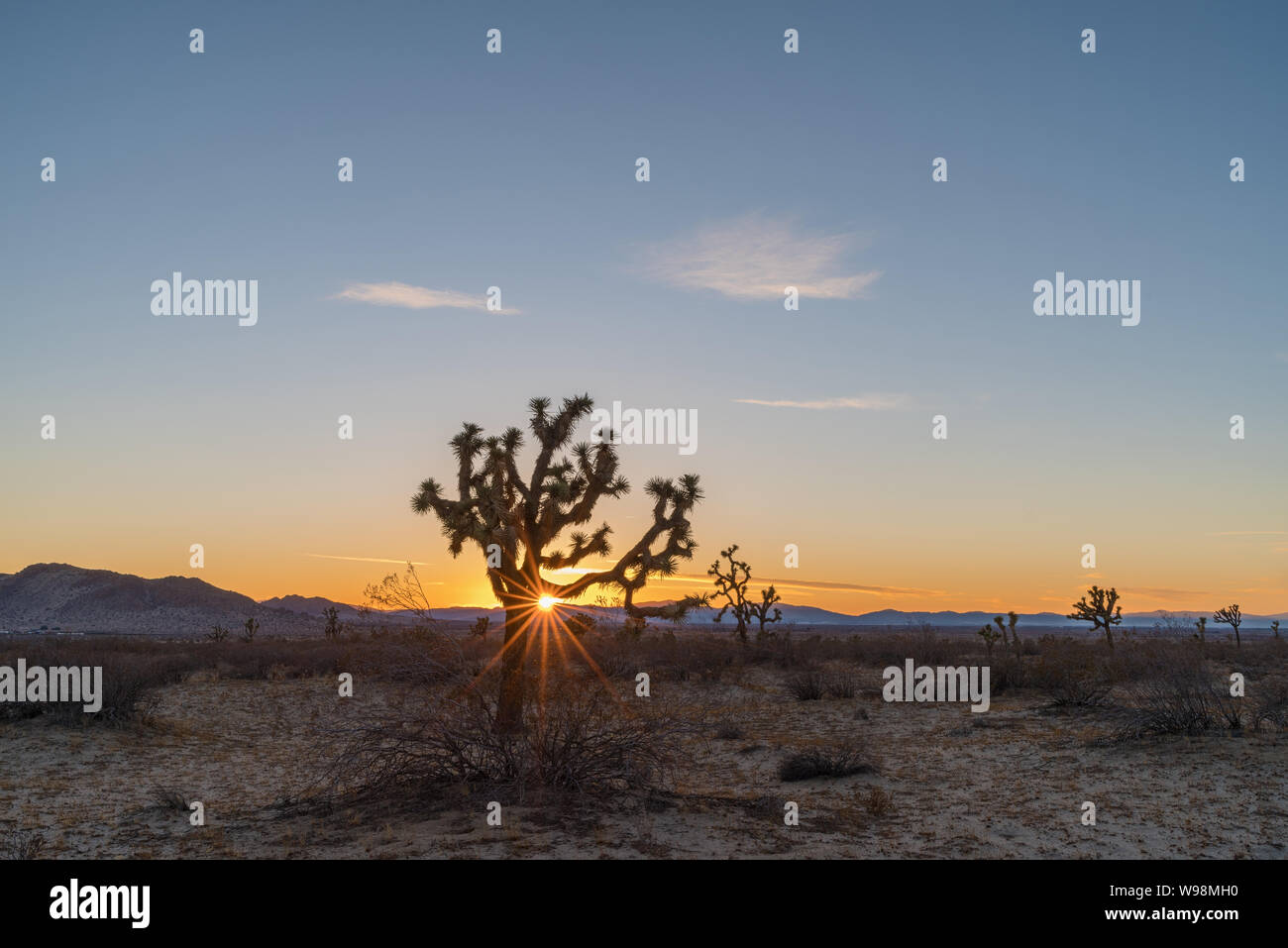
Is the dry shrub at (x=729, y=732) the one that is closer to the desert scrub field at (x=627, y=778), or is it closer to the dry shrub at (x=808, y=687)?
the desert scrub field at (x=627, y=778)

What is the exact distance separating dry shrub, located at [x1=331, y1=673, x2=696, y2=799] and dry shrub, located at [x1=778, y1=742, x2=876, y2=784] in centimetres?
298

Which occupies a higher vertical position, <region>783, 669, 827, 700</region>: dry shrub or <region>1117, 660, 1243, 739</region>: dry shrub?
<region>1117, 660, 1243, 739</region>: dry shrub

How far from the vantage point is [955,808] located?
10.3 metres

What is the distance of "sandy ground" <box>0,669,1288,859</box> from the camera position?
8.41m

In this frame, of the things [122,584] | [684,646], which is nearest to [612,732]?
[684,646]

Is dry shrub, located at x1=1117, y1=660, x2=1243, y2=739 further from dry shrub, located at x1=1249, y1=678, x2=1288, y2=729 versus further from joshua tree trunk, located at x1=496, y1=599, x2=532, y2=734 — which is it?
joshua tree trunk, located at x1=496, y1=599, x2=532, y2=734

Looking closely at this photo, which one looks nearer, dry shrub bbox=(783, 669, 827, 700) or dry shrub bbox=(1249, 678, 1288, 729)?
dry shrub bbox=(1249, 678, 1288, 729)

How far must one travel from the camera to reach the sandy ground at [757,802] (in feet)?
27.6

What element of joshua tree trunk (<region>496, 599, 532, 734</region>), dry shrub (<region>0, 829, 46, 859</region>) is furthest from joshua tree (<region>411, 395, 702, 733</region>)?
dry shrub (<region>0, 829, 46, 859</region>)

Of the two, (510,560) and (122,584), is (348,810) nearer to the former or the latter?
(510,560)

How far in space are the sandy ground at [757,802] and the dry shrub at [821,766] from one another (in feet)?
0.66

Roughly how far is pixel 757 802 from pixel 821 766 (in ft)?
8.49

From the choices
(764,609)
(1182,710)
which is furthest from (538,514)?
(764,609)

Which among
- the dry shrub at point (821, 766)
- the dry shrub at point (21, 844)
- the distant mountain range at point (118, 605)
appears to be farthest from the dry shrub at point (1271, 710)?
the distant mountain range at point (118, 605)
